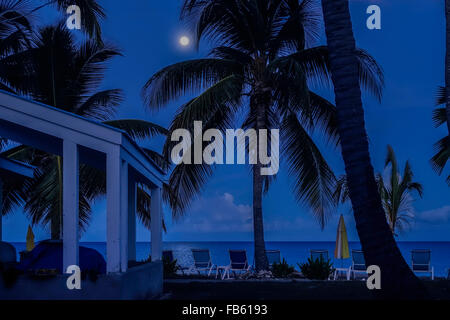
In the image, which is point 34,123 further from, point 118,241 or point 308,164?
point 308,164

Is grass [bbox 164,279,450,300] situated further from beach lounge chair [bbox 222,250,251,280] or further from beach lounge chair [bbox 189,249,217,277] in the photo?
beach lounge chair [bbox 189,249,217,277]

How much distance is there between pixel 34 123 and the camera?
7.42m

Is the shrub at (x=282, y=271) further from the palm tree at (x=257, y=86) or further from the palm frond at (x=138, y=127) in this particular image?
the palm frond at (x=138, y=127)

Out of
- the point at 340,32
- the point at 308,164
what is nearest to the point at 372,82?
the point at 308,164

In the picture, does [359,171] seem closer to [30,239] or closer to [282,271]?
[282,271]

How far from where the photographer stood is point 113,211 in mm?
7398

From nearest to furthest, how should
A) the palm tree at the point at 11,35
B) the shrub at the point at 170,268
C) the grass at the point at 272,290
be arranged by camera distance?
the grass at the point at 272,290, the palm tree at the point at 11,35, the shrub at the point at 170,268

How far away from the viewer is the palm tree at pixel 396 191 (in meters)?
17.3

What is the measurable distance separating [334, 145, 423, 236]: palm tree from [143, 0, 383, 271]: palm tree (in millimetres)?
2708

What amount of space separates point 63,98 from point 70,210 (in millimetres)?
8764

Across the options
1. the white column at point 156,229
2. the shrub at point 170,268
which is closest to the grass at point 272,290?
the white column at point 156,229

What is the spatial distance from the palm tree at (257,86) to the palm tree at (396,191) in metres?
2.71

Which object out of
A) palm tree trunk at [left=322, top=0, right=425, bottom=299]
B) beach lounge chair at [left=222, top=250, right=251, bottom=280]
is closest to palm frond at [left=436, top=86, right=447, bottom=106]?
beach lounge chair at [left=222, top=250, right=251, bottom=280]

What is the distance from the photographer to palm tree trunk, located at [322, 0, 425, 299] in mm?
6578
